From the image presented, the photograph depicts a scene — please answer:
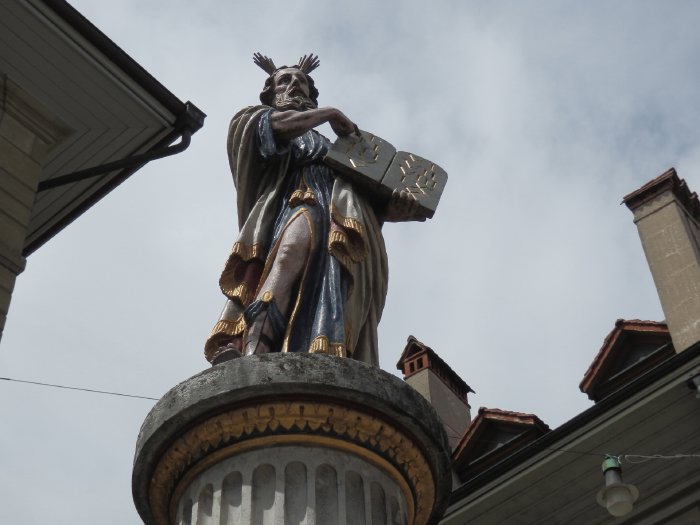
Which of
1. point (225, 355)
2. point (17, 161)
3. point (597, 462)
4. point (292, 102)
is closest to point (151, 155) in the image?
point (17, 161)

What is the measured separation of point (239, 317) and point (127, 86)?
3.57 meters

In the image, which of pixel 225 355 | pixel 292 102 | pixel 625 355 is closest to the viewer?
pixel 225 355

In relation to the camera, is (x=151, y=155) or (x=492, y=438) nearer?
(x=151, y=155)

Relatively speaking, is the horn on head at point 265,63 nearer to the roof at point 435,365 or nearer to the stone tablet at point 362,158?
the stone tablet at point 362,158

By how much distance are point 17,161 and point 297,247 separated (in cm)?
325

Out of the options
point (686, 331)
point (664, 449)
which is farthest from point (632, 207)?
point (664, 449)

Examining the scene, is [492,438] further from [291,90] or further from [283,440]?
[283,440]

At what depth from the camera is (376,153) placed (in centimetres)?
691

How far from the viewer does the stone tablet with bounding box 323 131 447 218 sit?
6.75 meters

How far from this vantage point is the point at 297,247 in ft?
20.4

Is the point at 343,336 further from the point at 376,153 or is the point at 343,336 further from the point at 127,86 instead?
the point at 127,86

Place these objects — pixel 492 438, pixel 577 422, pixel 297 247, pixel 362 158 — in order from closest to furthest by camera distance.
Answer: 1. pixel 297 247
2. pixel 362 158
3. pixel 577 422
4. pixel 492 438

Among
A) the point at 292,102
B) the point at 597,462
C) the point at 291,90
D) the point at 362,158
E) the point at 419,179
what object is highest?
the point at 291,90

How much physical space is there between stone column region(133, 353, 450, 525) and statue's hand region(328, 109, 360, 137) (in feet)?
7.06
